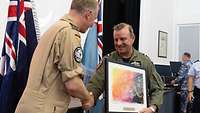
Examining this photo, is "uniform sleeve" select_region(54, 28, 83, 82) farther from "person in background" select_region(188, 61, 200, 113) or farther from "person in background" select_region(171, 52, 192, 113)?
"person in background" select_region(171, 52, 192, 113)

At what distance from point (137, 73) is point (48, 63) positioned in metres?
0.84

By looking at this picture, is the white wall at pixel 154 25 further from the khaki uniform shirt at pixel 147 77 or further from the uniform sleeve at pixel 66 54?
the uniform sleeve at pixel 66 54

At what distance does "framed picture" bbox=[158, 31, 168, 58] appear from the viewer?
802 centimetres

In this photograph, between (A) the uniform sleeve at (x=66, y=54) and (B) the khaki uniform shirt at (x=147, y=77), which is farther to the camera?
(B) the khaki uniform shirt at (x=147, y=77)

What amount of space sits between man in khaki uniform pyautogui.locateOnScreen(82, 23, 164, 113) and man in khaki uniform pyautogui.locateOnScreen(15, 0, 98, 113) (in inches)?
21.5

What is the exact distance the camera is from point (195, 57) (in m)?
9.14

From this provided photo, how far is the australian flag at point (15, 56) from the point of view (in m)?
2.68

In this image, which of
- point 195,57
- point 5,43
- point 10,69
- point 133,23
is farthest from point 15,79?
point 195,57

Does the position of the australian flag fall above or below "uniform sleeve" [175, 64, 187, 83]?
above

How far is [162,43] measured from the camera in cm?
825

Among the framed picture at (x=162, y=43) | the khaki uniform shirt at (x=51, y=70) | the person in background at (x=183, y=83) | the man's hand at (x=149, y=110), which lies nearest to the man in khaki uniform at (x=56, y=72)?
the khaki uniform shirt at (x=51, y=70)

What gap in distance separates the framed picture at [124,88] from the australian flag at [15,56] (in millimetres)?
710

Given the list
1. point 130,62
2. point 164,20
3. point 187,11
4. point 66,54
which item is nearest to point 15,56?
point 66,54

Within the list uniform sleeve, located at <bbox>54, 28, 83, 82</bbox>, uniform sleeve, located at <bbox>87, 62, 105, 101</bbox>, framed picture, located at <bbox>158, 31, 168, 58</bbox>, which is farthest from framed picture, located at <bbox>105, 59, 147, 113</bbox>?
framed picture, located at <bbox>158, 31, 168, 58</bbox>
